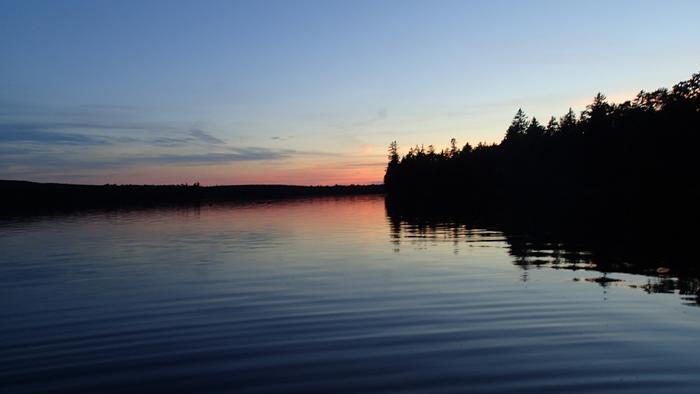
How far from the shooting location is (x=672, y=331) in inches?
603

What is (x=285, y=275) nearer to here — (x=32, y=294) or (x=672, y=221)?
(x=32, y=294)

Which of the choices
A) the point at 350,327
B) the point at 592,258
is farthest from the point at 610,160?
the point at 350,327

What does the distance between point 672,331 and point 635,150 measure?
270 ft

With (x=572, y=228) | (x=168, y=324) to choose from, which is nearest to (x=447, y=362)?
(x=168, y=324)

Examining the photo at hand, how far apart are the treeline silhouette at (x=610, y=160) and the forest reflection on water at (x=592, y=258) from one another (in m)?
30.0

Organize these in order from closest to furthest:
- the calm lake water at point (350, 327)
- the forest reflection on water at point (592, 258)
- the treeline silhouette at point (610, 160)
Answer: the calm lake water at point (350, 327) < the forest reflection on water at point (592, 258) < the treeline silhouette at point (610, 160)

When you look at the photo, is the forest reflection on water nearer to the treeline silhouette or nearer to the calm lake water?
the calm lake water

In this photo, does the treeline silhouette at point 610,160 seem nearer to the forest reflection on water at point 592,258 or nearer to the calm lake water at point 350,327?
the forest reflection on water at point 592,258

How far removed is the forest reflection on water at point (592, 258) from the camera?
76.7 ft

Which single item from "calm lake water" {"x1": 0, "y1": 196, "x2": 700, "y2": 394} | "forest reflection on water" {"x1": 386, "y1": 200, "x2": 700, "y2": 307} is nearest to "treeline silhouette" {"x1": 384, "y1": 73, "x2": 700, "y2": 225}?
"forest reflection on water" {"x1": 386, "y1": 200, "x2": 700, "y2": 307}

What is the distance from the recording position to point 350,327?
55.1ft

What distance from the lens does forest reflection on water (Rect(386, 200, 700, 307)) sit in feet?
76.7

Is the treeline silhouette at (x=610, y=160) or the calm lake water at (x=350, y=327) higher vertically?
the treeline silhouette at (x=610, y=160)

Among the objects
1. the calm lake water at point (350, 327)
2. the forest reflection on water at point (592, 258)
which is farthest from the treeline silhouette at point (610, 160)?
the calm lake water at point (350, 327)
